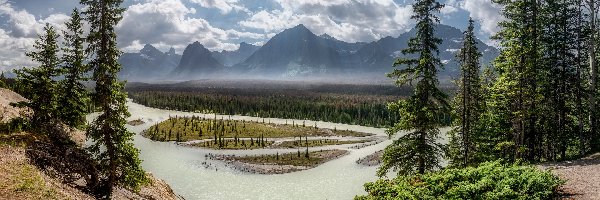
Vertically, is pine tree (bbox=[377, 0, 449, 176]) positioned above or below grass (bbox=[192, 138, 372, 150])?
above

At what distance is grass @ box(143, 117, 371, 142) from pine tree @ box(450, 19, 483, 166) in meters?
90.9

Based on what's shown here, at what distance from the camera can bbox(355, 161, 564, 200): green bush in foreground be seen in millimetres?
19469

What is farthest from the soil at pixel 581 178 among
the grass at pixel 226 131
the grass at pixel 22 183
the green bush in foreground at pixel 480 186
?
the grass at pixel 226 131

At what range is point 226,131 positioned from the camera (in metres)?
149

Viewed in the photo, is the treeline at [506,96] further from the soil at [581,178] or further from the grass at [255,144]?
the grass at [255,144]

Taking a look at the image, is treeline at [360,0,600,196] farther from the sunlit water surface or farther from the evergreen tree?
the sunlit water surface

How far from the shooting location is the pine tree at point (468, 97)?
43.7 metres

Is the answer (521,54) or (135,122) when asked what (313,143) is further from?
(521,54)

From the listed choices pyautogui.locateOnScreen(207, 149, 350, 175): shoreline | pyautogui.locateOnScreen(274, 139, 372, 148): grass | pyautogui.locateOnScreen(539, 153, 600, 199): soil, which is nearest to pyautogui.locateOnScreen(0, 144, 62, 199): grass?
pyautogui.locateOnScreen(539, 153, 600, 199): soil

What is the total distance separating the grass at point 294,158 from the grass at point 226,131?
94.3 ft

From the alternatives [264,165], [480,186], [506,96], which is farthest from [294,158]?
[480,186]

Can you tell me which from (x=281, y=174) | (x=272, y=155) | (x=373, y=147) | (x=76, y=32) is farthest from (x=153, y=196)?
(x=373, y=147)

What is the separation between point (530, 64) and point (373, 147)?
8965cm

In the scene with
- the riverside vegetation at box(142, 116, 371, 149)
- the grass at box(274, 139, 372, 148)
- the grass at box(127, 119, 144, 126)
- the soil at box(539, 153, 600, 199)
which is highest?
the soil at box(539, 153, 600, 199)
